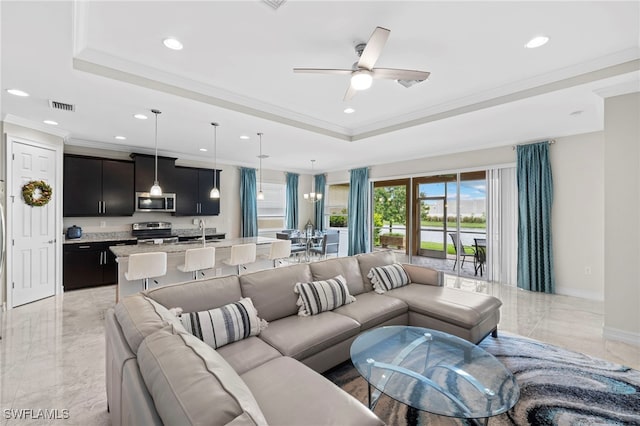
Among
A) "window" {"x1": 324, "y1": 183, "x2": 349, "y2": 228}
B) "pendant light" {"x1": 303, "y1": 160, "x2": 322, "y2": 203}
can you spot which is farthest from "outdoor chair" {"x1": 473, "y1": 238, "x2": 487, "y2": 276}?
"pendant light" {"x1": 303, "y1": 160, "x2": 322, "y2": 203}

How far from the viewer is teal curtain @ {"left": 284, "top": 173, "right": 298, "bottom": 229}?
349 inches

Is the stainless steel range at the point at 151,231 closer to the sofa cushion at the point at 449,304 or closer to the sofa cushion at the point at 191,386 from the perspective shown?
the sofa cushion at the point at 449,304

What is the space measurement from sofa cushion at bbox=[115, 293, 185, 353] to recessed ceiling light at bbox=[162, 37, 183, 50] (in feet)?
6.94

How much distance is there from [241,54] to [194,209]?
472cm

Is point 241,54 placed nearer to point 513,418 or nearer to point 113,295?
point 513,418

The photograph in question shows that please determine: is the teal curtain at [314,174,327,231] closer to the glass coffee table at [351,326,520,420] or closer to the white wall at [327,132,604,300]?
the white wall at [327,132,604,300]

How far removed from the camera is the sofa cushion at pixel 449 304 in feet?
8.78

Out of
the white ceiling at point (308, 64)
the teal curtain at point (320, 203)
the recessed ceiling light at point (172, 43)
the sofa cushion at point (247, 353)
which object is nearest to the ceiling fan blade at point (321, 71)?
the white ceiling at point (308, 64)

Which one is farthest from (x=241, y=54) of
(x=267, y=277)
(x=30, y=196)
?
(x=30, y=196)

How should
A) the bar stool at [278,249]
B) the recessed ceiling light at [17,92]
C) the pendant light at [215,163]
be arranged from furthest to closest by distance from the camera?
the bar stool at [278,249] → the pendant light at [215,163] → the recessed ceiling light at [17,92]

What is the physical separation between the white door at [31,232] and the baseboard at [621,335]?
7.51 metres

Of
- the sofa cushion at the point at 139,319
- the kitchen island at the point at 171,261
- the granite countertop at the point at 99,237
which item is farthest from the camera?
the granite countertop at the point at 99,237

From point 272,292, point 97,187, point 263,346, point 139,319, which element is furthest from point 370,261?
point 97,187

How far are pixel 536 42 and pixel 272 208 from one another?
723 centimetres
